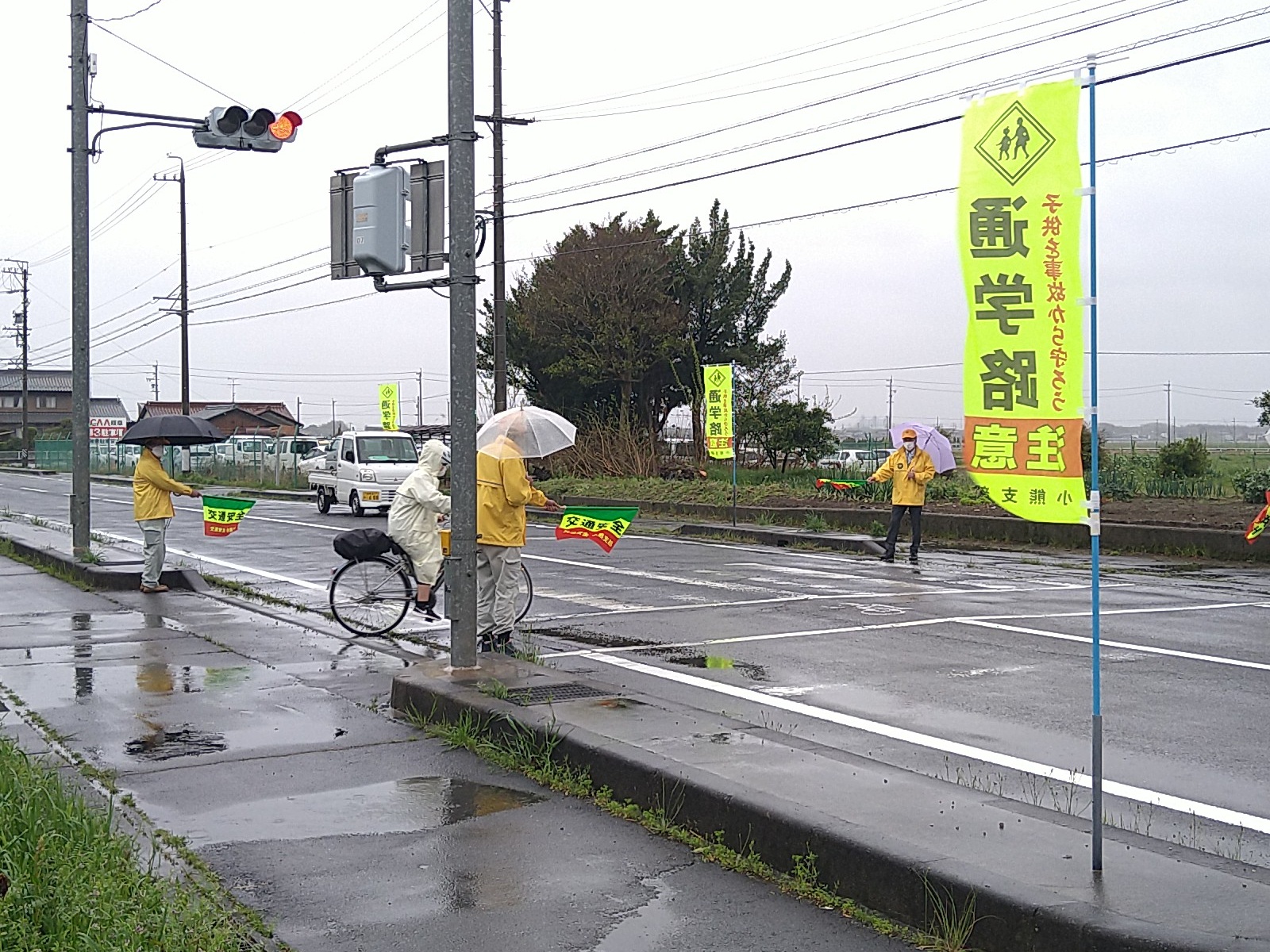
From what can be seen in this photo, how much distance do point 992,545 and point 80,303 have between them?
14966 millimetres

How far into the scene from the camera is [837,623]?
42.1 feet

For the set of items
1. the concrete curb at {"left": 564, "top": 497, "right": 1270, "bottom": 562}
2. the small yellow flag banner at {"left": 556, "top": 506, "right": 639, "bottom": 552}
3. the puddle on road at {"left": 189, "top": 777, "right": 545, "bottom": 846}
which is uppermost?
the small yellow flag banner at {"left": 556, "top": 506, "right": 639, "bottom": 552}

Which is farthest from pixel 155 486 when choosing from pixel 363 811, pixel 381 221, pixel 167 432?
pixel 363 811

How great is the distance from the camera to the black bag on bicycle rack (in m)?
12.3

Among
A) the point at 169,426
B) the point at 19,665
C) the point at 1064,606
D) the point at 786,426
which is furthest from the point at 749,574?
the point at 786,426

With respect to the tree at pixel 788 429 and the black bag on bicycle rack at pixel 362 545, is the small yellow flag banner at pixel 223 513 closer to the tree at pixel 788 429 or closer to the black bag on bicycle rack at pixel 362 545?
the black bag on bicycle rack at pixel 362 545

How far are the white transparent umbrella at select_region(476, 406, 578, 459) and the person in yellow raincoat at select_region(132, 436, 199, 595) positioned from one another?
5.36 meters

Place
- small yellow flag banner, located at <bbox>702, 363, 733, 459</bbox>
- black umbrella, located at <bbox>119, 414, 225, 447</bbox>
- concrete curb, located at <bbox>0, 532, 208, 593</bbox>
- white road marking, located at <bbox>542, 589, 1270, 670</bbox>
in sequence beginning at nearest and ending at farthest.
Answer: white road marking, located at <bbox>542, 589, 1270, 670</bbox> < black umbrella, located at <bbox>119, 414, 225, 447</bbox> < concrete curb, located at <bbox>0, 532, 208, 593</bbox> < small yellow flag banner, located at <bbox>702, 363, 733, 459</bbox>

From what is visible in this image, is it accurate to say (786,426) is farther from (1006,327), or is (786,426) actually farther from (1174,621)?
(1006,327)

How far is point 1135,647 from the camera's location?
11.3m

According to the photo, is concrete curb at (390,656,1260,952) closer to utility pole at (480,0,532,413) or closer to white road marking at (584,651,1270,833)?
white road marking at (584,651,1270,833)

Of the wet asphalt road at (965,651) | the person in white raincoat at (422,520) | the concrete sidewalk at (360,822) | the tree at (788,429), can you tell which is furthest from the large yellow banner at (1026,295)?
the tree at (788,429)

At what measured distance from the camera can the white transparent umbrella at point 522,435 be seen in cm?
1073

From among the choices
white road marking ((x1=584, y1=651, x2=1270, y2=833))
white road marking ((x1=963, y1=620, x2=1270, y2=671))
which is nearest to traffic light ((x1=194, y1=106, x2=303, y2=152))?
white road marking ((x1=584, y1=651, x2=1270, y2=833))
